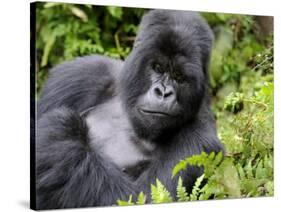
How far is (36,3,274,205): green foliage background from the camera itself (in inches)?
139

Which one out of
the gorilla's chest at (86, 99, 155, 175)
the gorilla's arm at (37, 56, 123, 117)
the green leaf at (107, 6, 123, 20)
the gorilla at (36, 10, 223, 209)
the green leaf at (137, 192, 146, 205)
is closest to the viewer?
the green leaf at (137, 192, 146, 205)

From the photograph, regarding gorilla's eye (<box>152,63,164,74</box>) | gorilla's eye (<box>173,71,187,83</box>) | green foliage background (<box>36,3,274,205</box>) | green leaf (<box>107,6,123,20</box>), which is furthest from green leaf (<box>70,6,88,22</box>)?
gorilla's eye (<box>173,71,187,83</box>)

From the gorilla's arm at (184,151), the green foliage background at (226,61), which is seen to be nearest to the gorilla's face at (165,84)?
the gorilla's arm at (184,151)

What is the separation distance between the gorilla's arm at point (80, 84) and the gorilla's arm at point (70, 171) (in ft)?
1.08

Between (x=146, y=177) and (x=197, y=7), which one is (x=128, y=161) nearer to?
(x=146, y=177)

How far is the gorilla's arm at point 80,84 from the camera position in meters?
3.95

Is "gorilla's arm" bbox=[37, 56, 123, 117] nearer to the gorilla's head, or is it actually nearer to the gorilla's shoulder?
the gorilla's shoulder

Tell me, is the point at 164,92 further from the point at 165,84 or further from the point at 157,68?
the point at 157,68

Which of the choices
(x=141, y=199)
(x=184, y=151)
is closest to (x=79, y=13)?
(x=184, y=151)

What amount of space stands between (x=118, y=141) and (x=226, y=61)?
4.66ft

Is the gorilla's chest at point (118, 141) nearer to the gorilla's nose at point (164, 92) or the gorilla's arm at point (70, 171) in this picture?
the gorilla's arm at point (70, 171)

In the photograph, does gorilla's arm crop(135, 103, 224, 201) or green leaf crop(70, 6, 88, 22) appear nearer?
gorilla's arm crop(135, 103, 224, 201)

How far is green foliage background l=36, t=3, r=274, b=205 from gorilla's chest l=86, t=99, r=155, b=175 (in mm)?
243

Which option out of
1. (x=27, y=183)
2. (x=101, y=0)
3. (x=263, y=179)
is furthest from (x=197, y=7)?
(x=27, y=183)
